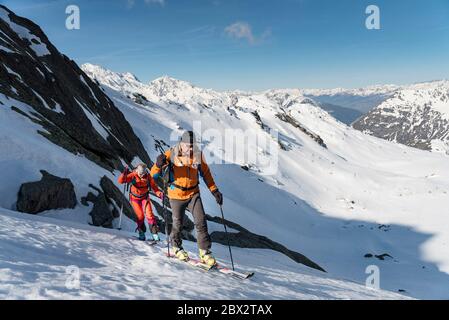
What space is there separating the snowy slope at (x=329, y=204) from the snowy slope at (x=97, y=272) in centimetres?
2290

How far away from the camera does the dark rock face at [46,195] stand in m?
13.0

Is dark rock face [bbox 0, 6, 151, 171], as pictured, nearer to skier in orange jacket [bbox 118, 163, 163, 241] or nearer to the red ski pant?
skier in orange jacket [bbox 118, 163, 163, 241]

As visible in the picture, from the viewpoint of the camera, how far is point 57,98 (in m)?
28.6

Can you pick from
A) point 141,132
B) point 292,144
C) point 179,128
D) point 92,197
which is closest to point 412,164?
point 292,144

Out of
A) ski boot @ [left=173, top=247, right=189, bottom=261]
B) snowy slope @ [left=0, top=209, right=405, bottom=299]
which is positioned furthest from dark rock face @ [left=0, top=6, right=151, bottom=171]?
ski boot @ [left=173, top=247, right=189, bottom=261]

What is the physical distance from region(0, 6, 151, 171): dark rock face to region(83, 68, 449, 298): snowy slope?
10531 millimetres

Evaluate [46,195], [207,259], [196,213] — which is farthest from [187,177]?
[46,195]

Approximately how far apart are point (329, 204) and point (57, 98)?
47721 millimetres

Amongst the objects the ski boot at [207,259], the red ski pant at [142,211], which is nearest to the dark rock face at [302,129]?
the red ski pant at [142,211]

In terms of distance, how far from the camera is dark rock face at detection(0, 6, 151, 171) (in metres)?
22.1

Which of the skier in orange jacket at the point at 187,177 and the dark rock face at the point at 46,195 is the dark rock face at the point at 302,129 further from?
the skier in orange jacket at the point at 187,177

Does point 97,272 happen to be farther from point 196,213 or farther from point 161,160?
point 161,160

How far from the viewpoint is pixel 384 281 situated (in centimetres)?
3008
